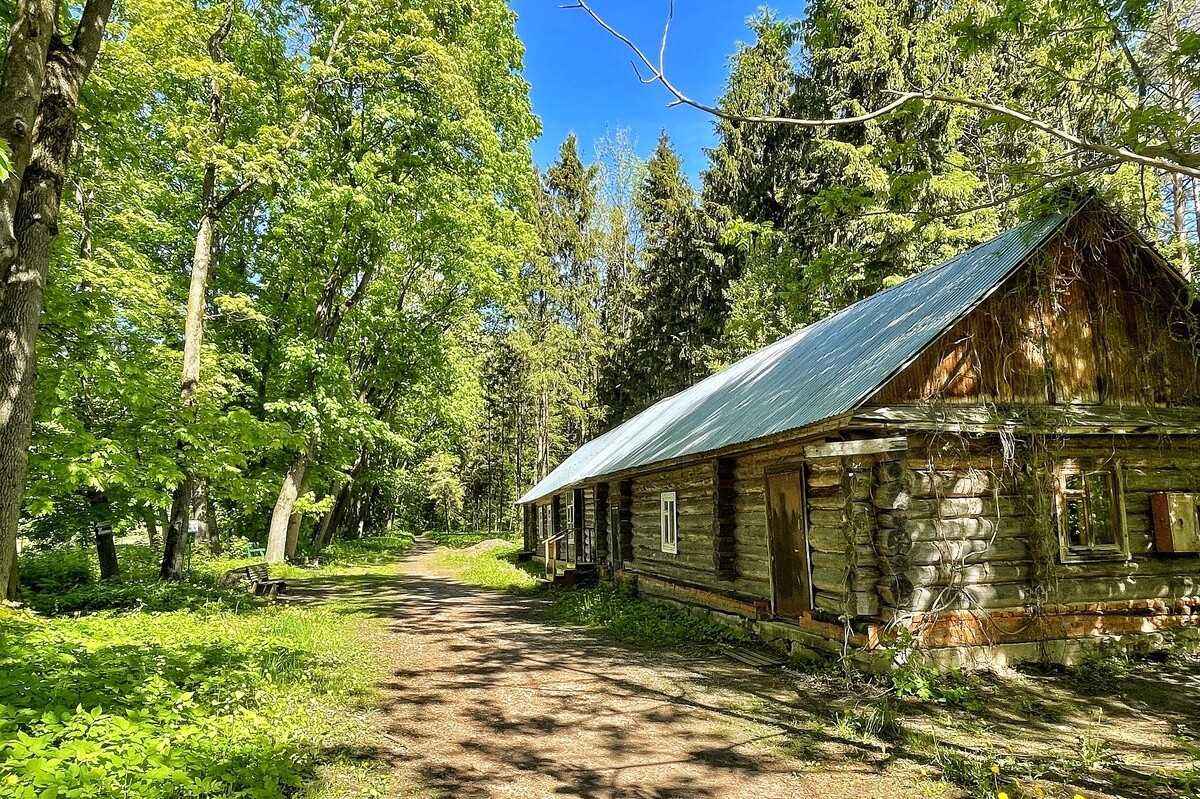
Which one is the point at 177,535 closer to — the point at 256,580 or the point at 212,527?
the point at 256,580

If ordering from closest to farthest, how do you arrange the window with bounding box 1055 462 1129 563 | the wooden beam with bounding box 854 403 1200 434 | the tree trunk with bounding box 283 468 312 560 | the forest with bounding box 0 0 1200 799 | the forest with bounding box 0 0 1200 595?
1. the forest with bounding box 0 0 1200 799
2. the forest with bounding box 0 0 1200 595
3. the wooden beam with bounding box 854 403 1200 434
4. the window with bounding box 1055 462 1129 563
5. the tree trunk with bounding box 283 468 312 560

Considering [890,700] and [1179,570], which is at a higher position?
[1179,570]

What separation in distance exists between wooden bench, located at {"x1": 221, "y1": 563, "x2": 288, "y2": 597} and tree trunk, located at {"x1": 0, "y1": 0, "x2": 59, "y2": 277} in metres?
10.2

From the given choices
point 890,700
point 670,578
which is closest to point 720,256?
point 670,578

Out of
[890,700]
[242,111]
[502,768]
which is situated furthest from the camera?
[242,111]

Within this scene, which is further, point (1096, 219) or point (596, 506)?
point (596, 506)

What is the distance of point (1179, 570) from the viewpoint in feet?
32.4

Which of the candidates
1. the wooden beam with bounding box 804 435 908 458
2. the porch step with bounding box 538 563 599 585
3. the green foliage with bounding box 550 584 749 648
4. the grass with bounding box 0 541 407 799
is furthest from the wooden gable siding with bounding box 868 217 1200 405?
the porch step with bounding box 538 563 599 585

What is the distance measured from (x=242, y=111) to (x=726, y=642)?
707 inches

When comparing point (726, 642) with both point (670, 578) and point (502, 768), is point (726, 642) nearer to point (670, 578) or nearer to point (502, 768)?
point (670, 578)

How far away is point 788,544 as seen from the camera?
10.5 metres

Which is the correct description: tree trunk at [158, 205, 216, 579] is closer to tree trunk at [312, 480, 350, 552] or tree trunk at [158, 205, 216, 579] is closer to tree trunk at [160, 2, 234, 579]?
tree trunk at [160, 2, 234, 579]

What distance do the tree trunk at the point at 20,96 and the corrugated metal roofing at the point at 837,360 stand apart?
909 centimetres

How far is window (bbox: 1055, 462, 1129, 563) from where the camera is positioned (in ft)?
31.5
